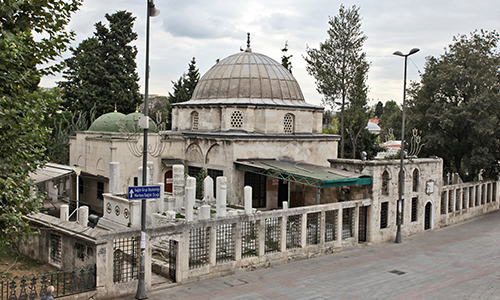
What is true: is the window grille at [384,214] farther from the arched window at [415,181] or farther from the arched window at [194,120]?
the arched window at [194,120]

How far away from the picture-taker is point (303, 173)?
72.0 feet

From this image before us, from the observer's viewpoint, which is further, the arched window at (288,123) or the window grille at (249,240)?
the arched window at (288,123)

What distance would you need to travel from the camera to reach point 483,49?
34.6 metres

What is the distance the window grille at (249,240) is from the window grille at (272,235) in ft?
2.34

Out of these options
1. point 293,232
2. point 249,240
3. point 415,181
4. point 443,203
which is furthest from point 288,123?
point 443,203

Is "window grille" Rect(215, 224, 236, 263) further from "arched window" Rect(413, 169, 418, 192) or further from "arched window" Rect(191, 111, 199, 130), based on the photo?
"arched window" Rect(413, 169, 418, 192)

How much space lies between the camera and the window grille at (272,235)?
60.4 ft

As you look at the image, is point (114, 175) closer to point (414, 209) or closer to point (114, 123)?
point (114, 123)

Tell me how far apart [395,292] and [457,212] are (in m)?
18.7

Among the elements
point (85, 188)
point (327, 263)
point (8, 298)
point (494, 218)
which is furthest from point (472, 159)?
point (8, 298)

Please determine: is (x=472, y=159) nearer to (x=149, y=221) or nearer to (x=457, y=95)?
(x=457, y=95)

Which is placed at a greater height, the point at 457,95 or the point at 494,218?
the point at 457,95

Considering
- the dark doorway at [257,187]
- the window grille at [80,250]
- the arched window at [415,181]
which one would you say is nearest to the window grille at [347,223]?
the dark doorway at [257,187]

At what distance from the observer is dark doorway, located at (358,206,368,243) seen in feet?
75.1
